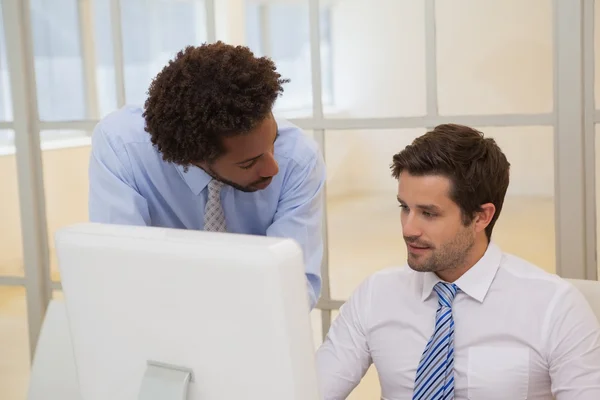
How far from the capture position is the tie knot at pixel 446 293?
1.67 metres

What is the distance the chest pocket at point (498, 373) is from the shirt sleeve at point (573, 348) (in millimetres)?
57

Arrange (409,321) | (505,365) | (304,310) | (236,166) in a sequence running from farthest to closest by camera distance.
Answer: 1. (409,321)
2. (505,365)
3. (236,166)
4. (304,310)

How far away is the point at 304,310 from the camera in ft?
2.34

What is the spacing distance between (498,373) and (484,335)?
3.2 inches

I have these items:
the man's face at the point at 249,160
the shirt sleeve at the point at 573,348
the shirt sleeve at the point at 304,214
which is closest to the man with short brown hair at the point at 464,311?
the shirt sleeve at the point at 573,348

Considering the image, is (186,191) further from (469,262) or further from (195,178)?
(469,262)

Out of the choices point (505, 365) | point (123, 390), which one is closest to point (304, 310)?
point (123, 390)

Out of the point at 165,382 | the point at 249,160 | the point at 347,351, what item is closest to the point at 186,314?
the point at 165,382

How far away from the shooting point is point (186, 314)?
2.49 ft

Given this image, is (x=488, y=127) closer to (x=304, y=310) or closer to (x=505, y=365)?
(x=505, y=365)

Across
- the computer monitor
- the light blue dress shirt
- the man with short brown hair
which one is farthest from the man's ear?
the computer monitor

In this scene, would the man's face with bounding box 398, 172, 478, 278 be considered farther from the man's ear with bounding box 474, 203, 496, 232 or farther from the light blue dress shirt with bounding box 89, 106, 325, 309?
the light blue dress shirt with bounding box 89, 106, 325, 309

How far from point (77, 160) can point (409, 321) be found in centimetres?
Result: 157

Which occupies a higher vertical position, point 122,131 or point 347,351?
point 122,131
